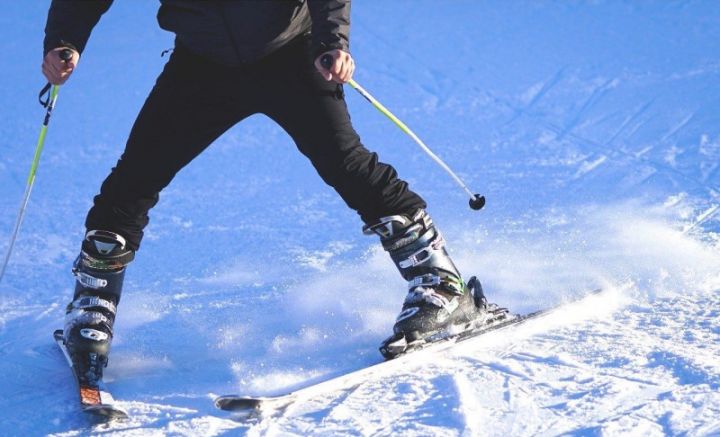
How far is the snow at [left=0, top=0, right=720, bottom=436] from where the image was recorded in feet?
10.0

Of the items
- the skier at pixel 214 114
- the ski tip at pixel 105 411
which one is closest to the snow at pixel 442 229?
the ski tip at pixel 105 411

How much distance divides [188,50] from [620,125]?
4.19 m

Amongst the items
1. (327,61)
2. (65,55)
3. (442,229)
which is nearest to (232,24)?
(327,61)

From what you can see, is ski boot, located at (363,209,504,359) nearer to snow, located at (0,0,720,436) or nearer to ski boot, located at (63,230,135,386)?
snow, located at (0,0,720,436)

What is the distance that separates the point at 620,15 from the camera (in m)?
8.55

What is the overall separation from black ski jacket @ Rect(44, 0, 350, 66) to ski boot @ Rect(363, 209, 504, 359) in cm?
69

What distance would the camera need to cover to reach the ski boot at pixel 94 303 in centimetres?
325

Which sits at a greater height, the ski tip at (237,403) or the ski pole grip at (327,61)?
the ski pole grip at (327,61)

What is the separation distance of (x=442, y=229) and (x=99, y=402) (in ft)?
8.28

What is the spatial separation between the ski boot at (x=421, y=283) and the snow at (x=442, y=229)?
130 millimetres

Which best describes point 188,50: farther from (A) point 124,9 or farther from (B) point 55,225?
(A) point 124,9

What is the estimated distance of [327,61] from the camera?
3.01 metres

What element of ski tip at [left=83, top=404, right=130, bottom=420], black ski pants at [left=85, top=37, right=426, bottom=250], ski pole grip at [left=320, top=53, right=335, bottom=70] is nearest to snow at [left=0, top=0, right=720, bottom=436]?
ski tip at [left=83, top=404, right=130, bottom=420]

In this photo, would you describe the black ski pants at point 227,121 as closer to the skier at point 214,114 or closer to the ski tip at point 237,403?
the skier at point 214,114
